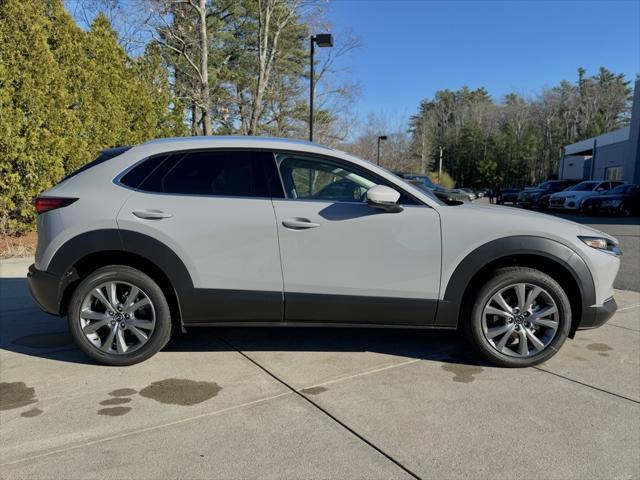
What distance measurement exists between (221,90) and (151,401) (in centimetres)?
2341

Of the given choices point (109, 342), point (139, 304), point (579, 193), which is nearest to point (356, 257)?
point (139, 304)

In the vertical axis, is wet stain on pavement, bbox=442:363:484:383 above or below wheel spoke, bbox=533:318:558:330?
below

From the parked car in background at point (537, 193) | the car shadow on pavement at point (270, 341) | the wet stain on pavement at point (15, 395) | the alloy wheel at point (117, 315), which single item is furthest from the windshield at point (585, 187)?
the wet stain on pavement at point (15, 395)

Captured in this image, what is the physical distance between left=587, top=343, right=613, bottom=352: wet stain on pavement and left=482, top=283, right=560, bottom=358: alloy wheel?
900 millimetres

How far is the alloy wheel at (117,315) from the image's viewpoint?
3.69 m

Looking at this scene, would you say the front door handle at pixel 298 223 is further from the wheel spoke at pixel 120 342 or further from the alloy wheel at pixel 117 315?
the wheel spoke at pixel 120 342

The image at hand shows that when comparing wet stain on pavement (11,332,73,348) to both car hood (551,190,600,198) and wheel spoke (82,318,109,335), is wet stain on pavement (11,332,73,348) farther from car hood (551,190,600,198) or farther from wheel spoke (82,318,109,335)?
car hood (551,190,600,198)

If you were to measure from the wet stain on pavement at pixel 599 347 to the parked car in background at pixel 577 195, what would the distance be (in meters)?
20.1

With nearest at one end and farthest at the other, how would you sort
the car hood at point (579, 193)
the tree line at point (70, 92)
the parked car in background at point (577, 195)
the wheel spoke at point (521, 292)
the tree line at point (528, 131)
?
the wheel spoke at point (521, 292)
the tree line at point (70, 92)
the car hood at point (579, 193)
the parked car in background at point (577, 195)
the tree line at point (528, 131)

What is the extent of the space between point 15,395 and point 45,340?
1203mm

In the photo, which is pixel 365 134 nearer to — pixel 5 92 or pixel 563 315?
pixel 5 92

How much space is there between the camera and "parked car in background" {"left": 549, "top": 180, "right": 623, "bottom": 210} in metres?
22.8

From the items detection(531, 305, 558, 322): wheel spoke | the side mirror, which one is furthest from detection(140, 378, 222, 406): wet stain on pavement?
detection(531, 305, 558, 322): wheel spoke

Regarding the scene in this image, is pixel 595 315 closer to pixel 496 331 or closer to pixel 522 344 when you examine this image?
pixel 522 344
